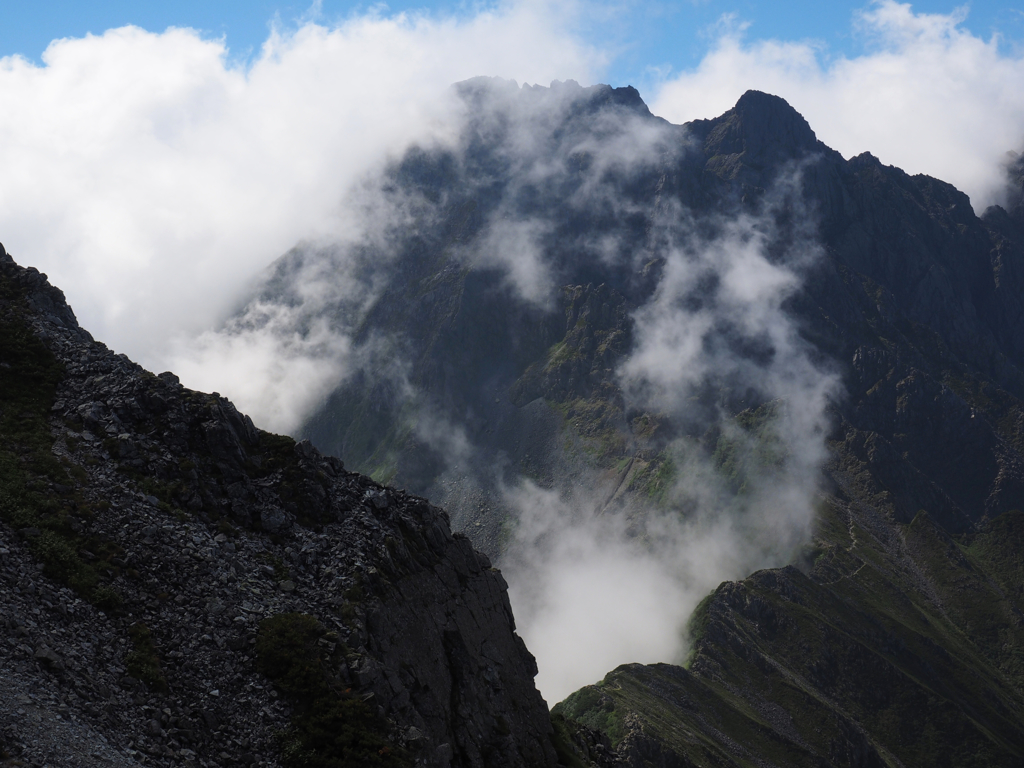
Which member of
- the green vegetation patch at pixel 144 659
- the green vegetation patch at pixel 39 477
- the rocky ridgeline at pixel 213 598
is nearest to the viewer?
the rocky ridgeline at pixel 213 598

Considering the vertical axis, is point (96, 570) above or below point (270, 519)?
below

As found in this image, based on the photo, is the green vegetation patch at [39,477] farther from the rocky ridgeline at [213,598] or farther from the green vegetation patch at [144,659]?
the green vegetation patch at [144,659]

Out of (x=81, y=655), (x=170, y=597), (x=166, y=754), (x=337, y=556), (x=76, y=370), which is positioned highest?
(x=76, y=370)

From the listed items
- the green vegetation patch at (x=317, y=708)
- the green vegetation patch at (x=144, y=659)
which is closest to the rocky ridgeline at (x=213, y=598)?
the green vegetation patch at (x=144, y=659)

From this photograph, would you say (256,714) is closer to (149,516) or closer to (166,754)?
(166,754)

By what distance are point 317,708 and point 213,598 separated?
8.64 metres

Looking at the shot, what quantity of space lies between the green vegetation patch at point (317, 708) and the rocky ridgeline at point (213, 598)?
205 mm

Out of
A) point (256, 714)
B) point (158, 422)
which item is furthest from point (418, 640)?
point (158, 422)

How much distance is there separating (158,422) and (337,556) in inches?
617

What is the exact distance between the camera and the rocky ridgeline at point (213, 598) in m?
37.0

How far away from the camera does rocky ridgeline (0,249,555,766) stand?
121 feet

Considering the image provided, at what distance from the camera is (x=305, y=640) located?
→ 144ft

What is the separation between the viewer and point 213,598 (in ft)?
145

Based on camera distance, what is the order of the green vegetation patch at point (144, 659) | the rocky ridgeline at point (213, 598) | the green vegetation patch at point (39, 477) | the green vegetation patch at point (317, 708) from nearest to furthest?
the rocky ridgeline at point (213, 598), the green vegetation patch at point (144, 659), the green vegetation patch at point (317, 708), the green vegetation patch at point (39, 477)
